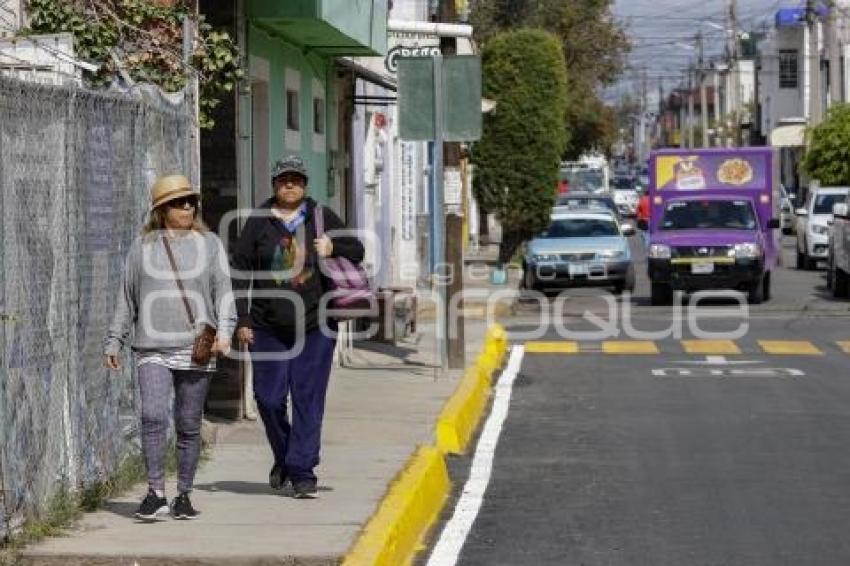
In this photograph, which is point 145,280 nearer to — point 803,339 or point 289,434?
point 289,434

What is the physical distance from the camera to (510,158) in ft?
142

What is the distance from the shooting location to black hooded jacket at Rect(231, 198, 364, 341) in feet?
35.0

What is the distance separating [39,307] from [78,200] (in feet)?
3.14

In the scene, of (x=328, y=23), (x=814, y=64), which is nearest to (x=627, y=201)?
(x=814, y=64)

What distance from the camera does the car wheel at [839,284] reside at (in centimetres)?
3341

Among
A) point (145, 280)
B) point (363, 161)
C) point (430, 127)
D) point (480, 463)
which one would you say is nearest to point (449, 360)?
point (430, 127)

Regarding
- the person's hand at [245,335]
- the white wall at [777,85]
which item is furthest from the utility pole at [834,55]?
the person's hand at [245,335]

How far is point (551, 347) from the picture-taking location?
2430 centimetres

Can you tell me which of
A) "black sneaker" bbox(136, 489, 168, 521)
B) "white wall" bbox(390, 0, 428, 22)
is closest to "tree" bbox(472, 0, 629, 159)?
"white wall" bbox(390, 0, 428, 22)

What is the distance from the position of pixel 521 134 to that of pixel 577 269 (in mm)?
7504

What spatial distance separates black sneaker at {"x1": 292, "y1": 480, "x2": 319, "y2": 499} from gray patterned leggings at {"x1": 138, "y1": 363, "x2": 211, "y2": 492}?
0.95 metres

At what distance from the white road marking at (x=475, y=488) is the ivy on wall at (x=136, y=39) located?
316 centimetres

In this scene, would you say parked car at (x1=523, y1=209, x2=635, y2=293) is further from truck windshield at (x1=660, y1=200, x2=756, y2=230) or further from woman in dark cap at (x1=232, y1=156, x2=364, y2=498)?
woman in dark cap at (x1=232, y1=156, x2=364, y2=498)

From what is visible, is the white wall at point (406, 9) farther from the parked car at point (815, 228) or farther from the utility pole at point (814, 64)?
the utility pole at point (814, 64)
